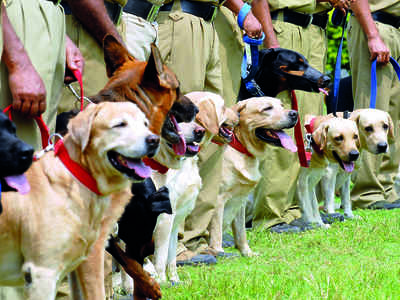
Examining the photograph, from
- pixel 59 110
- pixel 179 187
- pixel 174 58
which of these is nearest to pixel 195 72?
pixel 174 58

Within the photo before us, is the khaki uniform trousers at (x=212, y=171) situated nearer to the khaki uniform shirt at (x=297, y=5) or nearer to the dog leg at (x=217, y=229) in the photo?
the dog leg at (x=217, y=229)

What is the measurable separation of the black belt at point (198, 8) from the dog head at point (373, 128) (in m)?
2.86

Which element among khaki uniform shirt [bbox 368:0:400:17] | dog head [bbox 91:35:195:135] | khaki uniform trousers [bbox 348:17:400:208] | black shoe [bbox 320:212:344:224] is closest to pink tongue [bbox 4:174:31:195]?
dog head [bbox 91:35:195:135]

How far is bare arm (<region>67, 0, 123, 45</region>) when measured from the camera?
3.97 meters

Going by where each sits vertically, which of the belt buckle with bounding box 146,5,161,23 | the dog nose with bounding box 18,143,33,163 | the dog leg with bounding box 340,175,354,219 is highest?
the dog nose with bounding box 18,143,33,163

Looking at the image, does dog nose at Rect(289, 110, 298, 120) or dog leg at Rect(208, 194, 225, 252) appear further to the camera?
dog nose at Rect(289, 110, 298, 120)

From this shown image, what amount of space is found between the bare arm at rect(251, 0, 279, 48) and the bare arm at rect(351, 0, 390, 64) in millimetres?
1464

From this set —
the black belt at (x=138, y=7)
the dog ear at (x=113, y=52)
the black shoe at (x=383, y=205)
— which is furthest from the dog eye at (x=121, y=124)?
the black shoe at (x=383, y=205)

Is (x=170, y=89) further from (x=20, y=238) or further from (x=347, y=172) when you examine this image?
(x=347, y=172)

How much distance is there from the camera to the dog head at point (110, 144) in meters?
2.96

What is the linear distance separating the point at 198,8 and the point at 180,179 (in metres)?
1.57

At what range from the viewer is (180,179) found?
4824mm

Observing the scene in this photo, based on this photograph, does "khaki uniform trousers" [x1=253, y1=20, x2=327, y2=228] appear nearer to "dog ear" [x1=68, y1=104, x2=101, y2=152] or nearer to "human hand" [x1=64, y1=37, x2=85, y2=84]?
"human hand" [x1=64, y1=37, x2=85, y2=84]

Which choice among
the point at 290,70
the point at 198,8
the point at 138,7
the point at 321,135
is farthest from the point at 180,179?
the point at 321,135
